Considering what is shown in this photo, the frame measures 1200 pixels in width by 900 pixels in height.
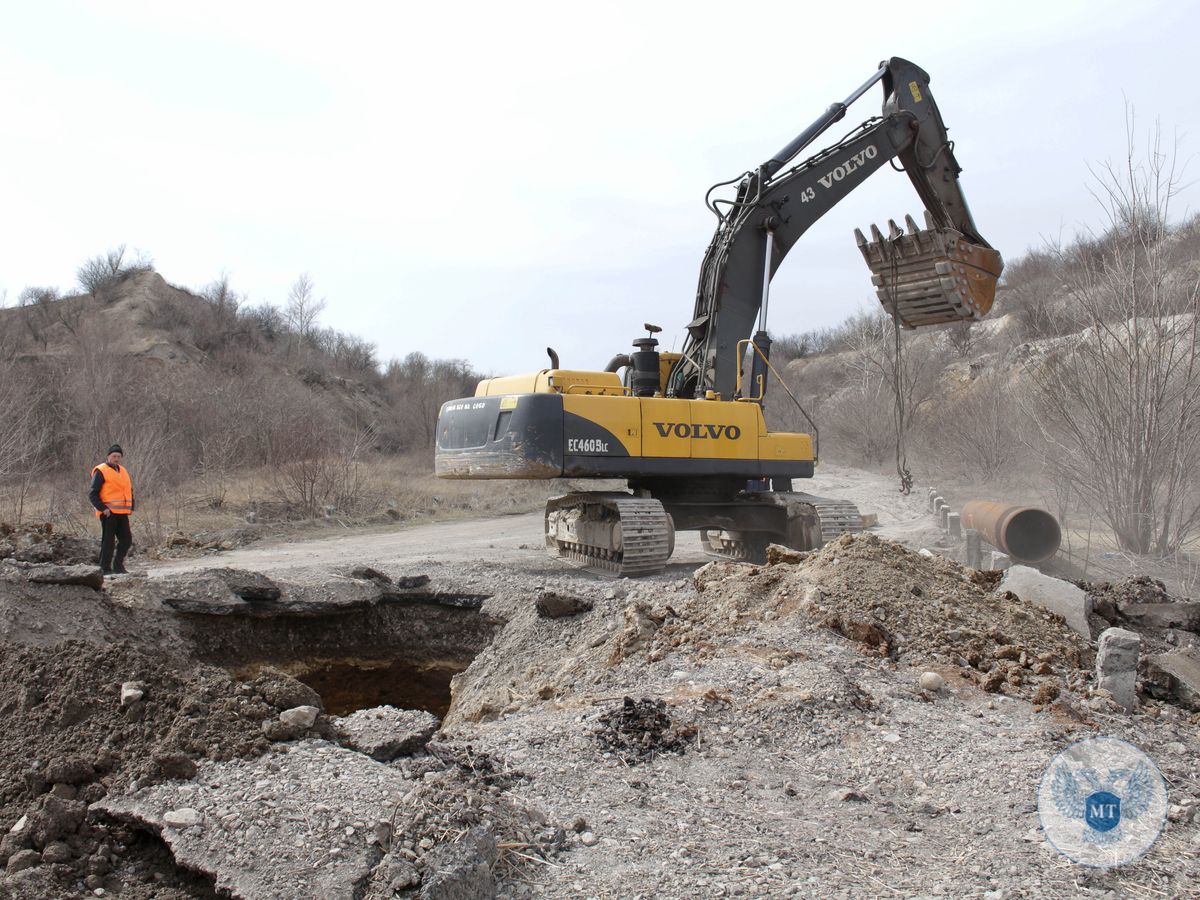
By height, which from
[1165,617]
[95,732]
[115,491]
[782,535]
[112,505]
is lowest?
[95,732]

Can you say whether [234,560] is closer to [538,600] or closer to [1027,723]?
[538,600]

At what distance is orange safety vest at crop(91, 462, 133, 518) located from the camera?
9.47m

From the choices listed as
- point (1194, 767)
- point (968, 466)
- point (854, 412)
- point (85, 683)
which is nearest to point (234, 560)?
point (85, 683)

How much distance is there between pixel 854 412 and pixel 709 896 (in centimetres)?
3034

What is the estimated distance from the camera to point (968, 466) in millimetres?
21109

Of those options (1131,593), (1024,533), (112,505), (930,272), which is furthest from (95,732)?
(1024,533)

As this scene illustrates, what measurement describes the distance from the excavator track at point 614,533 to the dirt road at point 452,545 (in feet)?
1.46

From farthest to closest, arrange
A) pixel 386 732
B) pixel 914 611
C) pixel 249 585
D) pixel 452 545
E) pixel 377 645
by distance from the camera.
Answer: pixel 452 545
pixel 377 645
pixel 249 585
pixel 914 611
pixel 386 732

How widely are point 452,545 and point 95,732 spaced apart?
32.4 feet

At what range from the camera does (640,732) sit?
421 centimetres

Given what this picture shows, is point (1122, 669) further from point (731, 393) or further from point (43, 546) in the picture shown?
point (43, 546)

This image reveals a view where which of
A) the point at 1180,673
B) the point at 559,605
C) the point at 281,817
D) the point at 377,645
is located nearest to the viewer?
the point at 281,817

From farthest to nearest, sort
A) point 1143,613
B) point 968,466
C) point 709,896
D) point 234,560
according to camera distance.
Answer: point 968,466 → point 234,560 → point 1143,613 → point 709,896

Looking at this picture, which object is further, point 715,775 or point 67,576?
point 67,576
